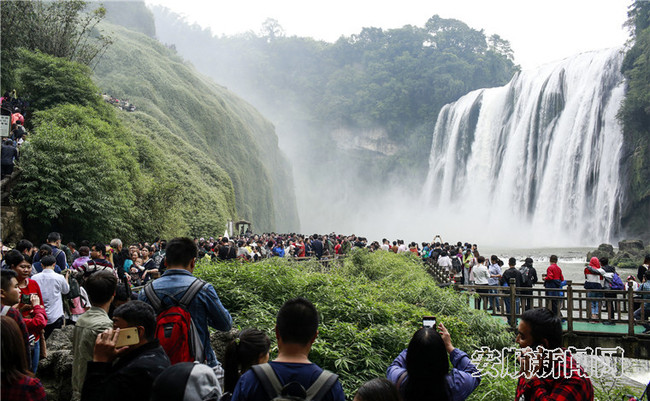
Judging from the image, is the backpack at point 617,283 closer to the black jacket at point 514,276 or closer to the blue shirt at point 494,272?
the black jacket at point 514,276

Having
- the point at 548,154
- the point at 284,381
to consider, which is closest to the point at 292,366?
the point at 284,381

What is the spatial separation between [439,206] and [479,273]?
146ft

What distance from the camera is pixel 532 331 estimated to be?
3033 mm

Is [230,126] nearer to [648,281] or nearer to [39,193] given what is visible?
[39,193]

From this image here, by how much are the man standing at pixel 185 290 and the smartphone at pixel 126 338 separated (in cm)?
84

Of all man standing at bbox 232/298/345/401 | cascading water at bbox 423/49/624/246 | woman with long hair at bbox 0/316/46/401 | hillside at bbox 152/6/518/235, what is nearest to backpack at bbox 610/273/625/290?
man standing at bbox 232/298/345/401

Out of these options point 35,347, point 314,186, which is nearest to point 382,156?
point 314,186

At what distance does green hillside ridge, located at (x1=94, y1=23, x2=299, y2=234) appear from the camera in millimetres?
34969

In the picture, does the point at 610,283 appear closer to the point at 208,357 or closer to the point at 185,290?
the point at 208,357

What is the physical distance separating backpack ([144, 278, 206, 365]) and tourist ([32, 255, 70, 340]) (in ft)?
10.3

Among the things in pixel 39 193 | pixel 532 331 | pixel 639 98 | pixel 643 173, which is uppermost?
pixel 639 98

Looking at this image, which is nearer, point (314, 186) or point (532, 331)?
point (532, 331)

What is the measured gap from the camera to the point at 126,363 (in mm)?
2684

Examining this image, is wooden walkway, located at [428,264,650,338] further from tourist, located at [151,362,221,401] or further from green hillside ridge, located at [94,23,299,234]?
green hillside ridge, located at [94,23,299,234]
